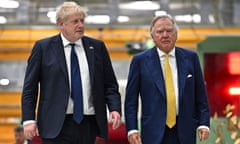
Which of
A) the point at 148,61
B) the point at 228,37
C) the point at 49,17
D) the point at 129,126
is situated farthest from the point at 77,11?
the point at 49,17

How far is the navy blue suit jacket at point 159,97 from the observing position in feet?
12.0

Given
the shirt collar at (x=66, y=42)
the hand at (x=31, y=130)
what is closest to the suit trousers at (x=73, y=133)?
the hand at (x=31, y=130)

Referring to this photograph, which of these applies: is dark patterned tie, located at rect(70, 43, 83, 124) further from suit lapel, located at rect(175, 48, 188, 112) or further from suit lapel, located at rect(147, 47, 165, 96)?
suit lapel, located at rect(175, 48, 188, 112)

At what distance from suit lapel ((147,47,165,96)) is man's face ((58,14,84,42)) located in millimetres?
457

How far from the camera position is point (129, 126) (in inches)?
147

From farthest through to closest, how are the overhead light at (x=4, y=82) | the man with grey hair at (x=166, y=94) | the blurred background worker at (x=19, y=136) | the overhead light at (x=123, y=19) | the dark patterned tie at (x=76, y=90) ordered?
the overhead light at (x=123, y=19)
the overhead light at (x=4, y=82)
the blurred background worker at (x=19, y=136)
the man with grey hair at (x=166, y=94)
the dark patterned tie at (x=76, y=90)

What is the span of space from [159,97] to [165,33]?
386 millimetres

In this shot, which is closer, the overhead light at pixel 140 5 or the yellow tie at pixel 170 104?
the yellow tie at pixel 170 104

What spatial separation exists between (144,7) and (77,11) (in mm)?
9932

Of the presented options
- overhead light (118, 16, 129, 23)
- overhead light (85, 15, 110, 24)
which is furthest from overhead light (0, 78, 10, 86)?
overhead light (118, 16, 129, 23)

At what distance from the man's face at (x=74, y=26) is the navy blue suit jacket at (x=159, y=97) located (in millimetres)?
404

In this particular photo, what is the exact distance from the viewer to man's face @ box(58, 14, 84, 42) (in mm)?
3609

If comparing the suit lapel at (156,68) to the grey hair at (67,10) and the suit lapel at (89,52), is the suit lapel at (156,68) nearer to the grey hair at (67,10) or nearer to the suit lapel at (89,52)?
the suit lapel at (89,52)

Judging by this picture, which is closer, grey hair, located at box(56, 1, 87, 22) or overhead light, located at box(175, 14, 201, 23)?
grey hair, located at box(56, 1, 87, 22)
